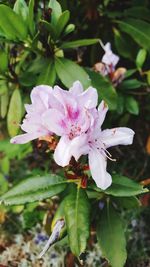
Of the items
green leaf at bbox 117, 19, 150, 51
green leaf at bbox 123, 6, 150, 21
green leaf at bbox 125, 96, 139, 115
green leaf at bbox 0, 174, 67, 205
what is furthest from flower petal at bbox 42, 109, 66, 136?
green leaf at bbox 123, 6, 150, 21

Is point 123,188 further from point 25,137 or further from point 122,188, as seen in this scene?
point 25,137

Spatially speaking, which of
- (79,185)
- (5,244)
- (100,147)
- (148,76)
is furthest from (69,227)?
(5,244)

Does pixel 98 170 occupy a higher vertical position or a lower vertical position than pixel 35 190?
higher

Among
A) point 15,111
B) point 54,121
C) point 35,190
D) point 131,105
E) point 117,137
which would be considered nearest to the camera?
point 54,121

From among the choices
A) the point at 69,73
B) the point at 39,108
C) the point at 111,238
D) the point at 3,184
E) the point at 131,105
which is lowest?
the point at 3,184

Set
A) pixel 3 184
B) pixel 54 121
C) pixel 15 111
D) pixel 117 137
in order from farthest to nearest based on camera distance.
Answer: pixel 3 184 < pixel 15 111 < pixel 117 137 < pixel 54 121

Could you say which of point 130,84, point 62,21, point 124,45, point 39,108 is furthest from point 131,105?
point 39,108

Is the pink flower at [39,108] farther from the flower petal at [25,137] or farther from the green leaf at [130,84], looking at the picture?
the green leaf at [130,84]

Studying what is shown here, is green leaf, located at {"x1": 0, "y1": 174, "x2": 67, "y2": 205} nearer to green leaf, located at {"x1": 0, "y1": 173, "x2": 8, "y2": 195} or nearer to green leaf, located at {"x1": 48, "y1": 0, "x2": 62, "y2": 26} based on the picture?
green leaf, located at {"x1": 48, "y1": 0, "x2": 62, "y2": 26}
